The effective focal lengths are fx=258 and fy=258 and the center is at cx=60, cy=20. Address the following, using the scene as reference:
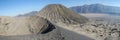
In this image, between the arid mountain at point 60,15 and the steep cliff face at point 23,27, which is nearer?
the steep cliff face at point 23,27

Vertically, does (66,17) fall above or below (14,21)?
below

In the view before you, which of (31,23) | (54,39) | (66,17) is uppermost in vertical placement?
(31,23)

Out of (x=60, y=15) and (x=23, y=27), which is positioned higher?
(x=23, y=27)

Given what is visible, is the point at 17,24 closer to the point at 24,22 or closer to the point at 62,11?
the point at 24,22

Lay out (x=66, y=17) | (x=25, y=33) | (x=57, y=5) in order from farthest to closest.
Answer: (x=57, y=5)
(x=66, y=17)
(x=25, y=33)

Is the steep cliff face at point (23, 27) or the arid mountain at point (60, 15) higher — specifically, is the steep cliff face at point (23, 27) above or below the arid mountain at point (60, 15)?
above

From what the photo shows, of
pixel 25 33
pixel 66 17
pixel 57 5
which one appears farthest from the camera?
pixel 57 5

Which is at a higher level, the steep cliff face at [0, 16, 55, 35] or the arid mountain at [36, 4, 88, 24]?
the steep cliff face at [0, 16, 55, 35]

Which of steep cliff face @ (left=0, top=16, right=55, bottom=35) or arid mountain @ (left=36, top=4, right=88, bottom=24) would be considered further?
arid mountain @ (left=36, top=4, right=88, bottom=24)

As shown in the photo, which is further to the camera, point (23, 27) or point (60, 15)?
point (60, 15)

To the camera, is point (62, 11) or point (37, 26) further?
point (62, 11)

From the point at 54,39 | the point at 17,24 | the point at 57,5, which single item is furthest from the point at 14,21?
the point at 57,5
